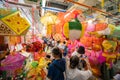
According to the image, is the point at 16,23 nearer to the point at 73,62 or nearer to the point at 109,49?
the point at 73,62

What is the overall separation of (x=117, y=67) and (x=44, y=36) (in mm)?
2745

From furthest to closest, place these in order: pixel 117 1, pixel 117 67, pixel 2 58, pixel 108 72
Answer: pixel 117 1, pixel 117 67, pixel 108 72, pixel 2 58

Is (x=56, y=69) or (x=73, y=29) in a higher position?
(x=73, y=29)

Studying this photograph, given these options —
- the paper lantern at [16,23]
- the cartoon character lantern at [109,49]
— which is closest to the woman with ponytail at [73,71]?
the paper lantern at [16,23]

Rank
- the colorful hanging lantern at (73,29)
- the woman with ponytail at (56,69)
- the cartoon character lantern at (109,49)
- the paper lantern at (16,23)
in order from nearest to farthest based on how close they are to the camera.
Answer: the paper lantern at (16,23)
the colorful hanging lantern at (73,29)
the woman with ponytail at (56,69)
the cartoon character lantern at (109,49)

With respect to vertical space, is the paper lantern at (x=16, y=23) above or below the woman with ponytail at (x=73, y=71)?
above

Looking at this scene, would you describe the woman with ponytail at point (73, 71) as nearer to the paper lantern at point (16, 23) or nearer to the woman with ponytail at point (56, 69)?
the woman with ponytail at point (56, 69)

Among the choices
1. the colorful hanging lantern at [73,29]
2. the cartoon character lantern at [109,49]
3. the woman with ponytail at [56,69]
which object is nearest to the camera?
the colorful hanging lantern at [73,29]

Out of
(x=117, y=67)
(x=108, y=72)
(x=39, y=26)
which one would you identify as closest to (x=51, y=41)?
(x=39, y=26)

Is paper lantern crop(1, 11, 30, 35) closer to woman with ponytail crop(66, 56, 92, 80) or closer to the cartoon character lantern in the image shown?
woman with ponytail crop(66, 56, 92, 80)

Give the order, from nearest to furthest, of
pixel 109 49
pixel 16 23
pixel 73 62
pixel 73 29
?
pixel 16 23 < pixel 73 29 < pixel 73 62 < pixel 109 49

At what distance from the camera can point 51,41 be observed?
4.94 metres

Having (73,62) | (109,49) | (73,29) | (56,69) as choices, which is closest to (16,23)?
(73,29)

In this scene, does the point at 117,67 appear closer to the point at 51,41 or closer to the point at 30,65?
the point at 51,41
